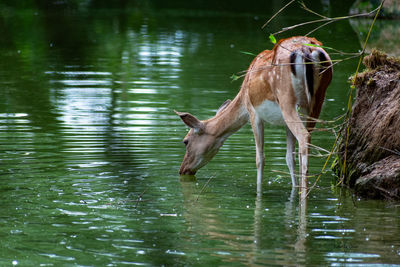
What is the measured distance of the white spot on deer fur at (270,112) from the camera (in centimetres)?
863

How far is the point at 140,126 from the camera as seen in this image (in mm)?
12273

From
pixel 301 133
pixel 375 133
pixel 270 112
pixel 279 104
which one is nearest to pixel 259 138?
pixel 270 112

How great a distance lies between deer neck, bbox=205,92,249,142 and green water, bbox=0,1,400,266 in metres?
0.47

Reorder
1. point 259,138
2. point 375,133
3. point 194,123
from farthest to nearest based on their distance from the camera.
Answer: point 194,123 < point 259,138 < point 375,133

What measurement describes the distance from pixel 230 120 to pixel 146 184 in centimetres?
147

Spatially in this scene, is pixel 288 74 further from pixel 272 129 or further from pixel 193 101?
pixel 193 101

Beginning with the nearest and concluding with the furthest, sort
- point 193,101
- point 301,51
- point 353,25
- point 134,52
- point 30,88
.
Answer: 1. point 301,51
2. point 193,101
3. point 30,88
4. point 134,52
5. point 353,25

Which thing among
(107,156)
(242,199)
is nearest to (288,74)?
(242,199)

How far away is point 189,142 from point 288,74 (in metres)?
2.17

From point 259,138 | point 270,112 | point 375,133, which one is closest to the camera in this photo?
point 375,133

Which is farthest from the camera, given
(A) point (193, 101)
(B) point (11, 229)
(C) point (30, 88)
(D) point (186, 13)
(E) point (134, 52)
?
(D) point (186, 13)

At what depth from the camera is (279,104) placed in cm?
845

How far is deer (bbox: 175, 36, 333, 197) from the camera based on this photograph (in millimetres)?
8117

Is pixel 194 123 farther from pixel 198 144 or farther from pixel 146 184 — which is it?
pixel 146 184
